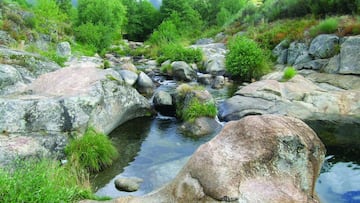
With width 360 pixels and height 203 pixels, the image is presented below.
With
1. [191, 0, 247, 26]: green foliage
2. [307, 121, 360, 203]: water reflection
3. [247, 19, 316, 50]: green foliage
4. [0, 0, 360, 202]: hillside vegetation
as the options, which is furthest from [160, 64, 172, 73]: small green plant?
[191, 0, 247, 26]: green foliage

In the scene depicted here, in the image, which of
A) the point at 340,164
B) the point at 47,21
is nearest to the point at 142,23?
the point at 47,21

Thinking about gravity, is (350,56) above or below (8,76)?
above

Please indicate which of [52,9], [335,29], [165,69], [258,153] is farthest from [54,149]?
[52,9]

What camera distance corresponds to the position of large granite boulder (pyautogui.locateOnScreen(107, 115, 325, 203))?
5.48 meters

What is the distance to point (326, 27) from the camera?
21406mm

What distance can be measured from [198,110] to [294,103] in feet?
13.1

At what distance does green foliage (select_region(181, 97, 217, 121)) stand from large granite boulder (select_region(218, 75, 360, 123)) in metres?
0.78

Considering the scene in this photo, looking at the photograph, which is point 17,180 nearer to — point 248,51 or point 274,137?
point 274,137

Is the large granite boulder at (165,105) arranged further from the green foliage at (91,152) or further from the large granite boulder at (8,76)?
the large granite boulder at (8,76)

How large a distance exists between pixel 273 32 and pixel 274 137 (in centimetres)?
2153

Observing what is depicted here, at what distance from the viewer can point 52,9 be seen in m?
45.9

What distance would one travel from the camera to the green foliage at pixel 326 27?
21.0 m

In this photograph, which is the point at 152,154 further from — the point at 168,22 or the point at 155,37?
the point at 168,22

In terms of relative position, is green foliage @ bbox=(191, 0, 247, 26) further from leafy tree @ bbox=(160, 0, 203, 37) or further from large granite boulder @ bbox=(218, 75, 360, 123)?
large granite boulder @ bbox=(218, 75, 360, 123)
